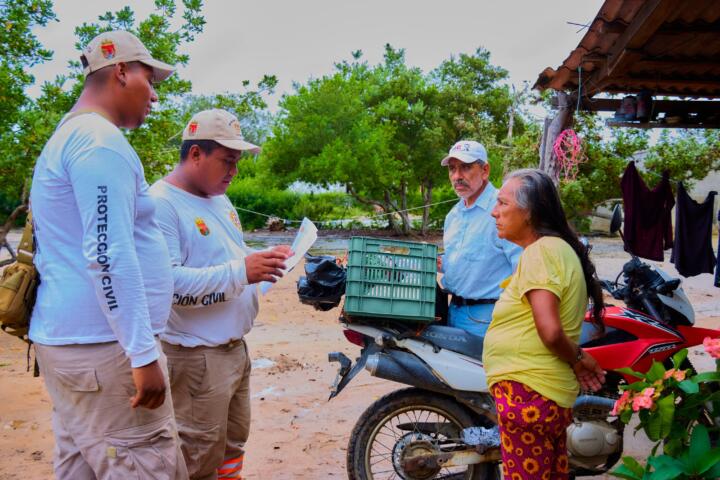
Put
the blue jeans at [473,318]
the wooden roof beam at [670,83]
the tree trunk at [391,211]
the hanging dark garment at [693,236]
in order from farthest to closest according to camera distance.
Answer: the tree trunk at [391,211] → the hanging dark garment at [693,236] → the wooden roof beam at [670,83] → the blue jeans at [473,318]

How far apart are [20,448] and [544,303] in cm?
369

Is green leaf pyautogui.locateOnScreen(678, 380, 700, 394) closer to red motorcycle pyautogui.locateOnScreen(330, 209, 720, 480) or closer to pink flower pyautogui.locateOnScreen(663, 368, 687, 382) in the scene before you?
pink flower pyautogui.locateOnScreen(663, 368, 687, 382)

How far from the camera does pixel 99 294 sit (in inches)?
75.1

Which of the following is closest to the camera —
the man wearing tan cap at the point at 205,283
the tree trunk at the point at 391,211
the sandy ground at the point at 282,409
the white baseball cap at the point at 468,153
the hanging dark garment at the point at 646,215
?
the man wearing tan cap at the point at 205,283

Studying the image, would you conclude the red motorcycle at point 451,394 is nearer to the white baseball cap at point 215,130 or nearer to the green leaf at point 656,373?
the green leaf at point 656,373

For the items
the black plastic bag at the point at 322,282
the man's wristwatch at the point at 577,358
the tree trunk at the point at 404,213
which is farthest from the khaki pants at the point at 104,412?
the tree trunk at the point at 404,213

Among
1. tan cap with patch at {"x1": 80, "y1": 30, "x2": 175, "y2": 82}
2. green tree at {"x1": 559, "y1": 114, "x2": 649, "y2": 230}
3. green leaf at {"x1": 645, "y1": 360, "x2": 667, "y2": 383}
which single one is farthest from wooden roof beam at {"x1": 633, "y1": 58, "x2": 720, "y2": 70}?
green tree at {"x1": 559, "y1": 114, "x2": 649, "y2": 230}

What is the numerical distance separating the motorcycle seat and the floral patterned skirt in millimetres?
822

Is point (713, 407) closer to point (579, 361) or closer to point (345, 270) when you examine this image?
point (579, 361)

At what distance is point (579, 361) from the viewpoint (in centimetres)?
246

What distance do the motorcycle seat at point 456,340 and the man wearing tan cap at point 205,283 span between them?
1023 millimetres

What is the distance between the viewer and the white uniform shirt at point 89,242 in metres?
1.90

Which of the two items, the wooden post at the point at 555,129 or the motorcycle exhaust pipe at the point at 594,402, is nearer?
the motorcycle exhaust pipe at the point at 594,402

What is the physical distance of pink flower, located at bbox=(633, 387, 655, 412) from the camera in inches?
97.2
